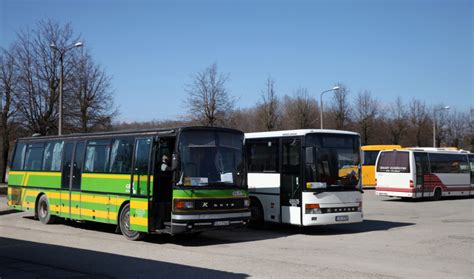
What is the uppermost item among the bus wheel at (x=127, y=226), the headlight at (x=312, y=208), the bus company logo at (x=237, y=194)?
the bus company logo at (x=237, y=194)

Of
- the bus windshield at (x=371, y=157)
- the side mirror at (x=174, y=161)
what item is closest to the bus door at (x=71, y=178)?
the side mirror at (x=174, y=161)

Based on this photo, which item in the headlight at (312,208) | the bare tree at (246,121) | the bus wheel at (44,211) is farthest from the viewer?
the bare tree at (246,121)

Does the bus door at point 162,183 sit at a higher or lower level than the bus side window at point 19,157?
lower

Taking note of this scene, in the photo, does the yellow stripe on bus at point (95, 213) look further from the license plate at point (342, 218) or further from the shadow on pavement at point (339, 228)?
the license plate at point (342, 218)

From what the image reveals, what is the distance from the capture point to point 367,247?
→ 40.4 ft

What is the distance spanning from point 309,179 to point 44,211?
9465 millimetres

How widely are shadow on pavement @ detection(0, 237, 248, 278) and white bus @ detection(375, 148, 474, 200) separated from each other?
2048 centimetres

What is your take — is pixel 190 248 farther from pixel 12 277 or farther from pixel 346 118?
pixel 346 118

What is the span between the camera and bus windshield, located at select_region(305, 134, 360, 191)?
46.5ft

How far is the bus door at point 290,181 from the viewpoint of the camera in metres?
14.4

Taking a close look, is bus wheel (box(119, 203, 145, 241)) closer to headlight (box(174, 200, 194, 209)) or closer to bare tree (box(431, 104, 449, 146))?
headlight (box(174, 200, 194, 209))

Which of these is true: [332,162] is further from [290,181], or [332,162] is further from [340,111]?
[340,111]

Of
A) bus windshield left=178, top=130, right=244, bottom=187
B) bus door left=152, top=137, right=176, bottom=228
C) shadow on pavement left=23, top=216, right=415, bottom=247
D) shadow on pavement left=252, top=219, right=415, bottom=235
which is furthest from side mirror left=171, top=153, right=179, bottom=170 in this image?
shadow on pavement left=252, top=219, right=415, bottom=235

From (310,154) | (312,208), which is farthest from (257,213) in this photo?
(310,154)
